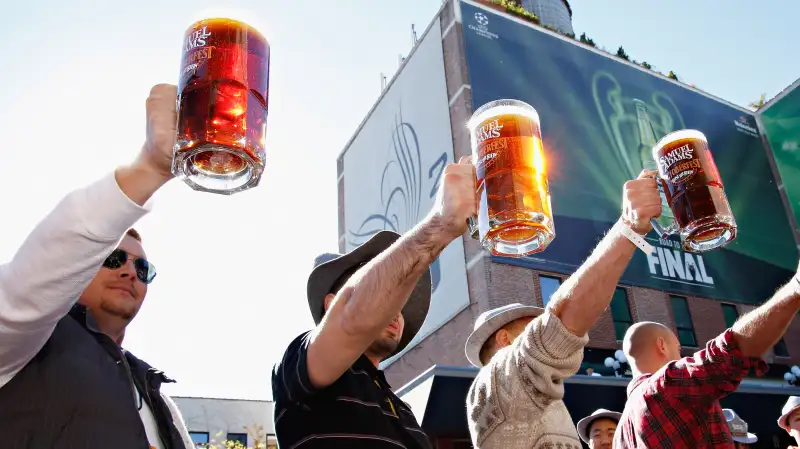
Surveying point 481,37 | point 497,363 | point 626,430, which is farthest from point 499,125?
point 481,37

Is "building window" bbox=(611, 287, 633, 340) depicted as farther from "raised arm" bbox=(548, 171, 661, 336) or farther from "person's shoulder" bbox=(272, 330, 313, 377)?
"person's shoulder" bbox=(272, 330, 313, 377)

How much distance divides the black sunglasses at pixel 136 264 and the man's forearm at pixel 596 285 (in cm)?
169

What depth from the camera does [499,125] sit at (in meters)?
2.08

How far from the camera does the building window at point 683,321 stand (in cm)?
1966

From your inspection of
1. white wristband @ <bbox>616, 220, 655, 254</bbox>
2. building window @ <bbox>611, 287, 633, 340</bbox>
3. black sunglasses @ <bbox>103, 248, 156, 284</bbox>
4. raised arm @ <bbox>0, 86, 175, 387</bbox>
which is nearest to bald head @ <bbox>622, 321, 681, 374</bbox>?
white wristband @ <bbox>616, 220, 655, 254</bbox>

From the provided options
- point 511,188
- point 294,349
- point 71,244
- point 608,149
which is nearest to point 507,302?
point 608,149

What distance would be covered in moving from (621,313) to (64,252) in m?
18.9

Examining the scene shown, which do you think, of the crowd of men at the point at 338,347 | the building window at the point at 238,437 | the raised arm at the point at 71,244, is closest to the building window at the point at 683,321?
the crowd of men at the point at 338,347

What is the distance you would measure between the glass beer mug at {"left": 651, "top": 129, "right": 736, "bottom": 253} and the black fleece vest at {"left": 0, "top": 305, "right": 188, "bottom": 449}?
188 centimetres

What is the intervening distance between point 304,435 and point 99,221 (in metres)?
1.04

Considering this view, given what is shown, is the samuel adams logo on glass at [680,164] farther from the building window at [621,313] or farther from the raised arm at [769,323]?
the building window at [621,313]

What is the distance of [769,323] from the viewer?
2828mm

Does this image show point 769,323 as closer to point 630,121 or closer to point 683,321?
point 683,321

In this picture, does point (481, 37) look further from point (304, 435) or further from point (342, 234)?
point (304, 435)
